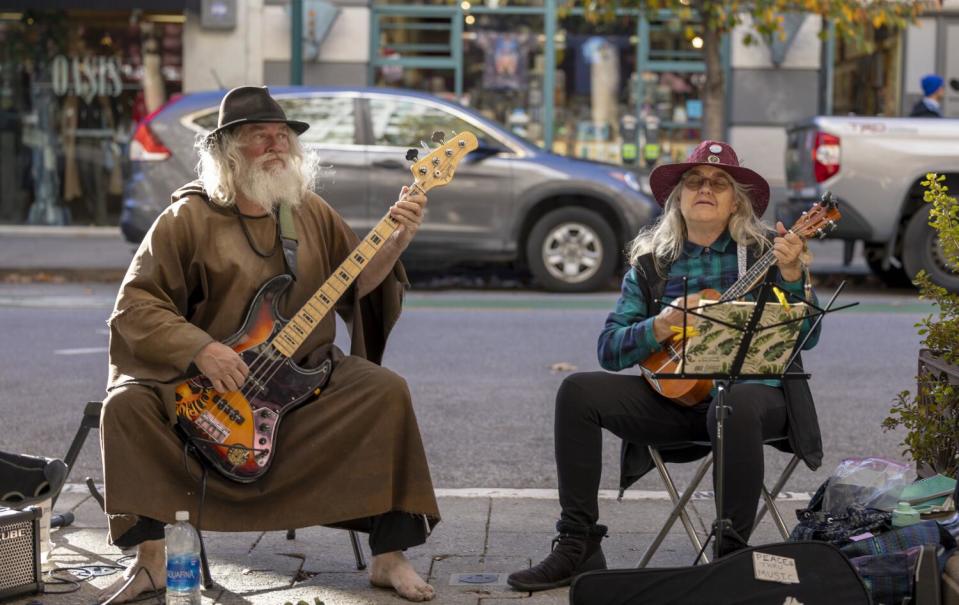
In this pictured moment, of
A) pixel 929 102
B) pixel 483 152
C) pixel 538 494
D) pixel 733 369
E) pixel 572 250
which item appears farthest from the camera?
pixel 929 102

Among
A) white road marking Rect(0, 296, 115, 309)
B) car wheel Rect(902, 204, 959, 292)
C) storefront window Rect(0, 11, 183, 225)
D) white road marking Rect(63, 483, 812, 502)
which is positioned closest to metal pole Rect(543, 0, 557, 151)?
storefront window Rect(0, 11, 183, 225)

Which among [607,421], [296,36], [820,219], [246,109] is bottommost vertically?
[607,421]

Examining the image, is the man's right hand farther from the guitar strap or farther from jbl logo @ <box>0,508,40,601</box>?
jbl logo @ <box>0,508,40,601</box>

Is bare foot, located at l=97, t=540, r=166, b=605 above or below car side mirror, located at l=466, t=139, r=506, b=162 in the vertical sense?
below

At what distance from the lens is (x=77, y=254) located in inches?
632

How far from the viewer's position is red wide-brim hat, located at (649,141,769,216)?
4906 mm

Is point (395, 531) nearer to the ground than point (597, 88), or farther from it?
nearer to the ground

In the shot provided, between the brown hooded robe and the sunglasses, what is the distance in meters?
1.10

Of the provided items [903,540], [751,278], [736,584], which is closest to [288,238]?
[751,278]

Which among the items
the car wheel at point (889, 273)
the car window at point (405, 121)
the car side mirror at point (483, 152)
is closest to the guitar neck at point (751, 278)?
the car side mirror at point (483, 152)

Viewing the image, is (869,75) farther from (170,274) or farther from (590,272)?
(170,274)

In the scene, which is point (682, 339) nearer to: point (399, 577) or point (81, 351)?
point (399, 577)

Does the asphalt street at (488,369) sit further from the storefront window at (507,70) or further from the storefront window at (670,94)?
the storefront window at (507,70)

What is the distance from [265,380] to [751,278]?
4.81 ft
